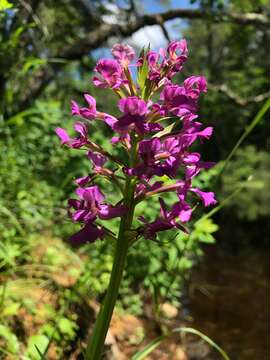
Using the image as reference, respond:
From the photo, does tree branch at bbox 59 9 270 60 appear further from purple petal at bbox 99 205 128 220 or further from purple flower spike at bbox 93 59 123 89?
purple petal at bbox 99 205 128 220

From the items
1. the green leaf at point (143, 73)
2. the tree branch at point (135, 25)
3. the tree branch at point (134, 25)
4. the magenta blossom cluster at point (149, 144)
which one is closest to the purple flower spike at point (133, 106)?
the magenta blossom cluster at point (149, 144)

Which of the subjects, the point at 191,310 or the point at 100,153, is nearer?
the point at 100,153

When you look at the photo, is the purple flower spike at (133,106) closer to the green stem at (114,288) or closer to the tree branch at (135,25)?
the green stem at (114,288)

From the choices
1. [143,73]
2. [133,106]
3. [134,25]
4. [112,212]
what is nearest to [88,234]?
[112,212]

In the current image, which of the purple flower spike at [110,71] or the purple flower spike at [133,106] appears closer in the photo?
the purple flower spike at [133,106]

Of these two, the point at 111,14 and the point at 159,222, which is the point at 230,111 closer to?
the point at 111,14

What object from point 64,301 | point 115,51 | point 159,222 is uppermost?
point 115,51

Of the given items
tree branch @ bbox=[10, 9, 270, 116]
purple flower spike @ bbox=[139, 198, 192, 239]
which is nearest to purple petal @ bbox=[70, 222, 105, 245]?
purple flower spike @ bbox=[139, 198, 192, 239]

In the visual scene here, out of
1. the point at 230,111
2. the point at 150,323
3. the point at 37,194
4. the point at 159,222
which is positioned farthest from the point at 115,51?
the point at 230,111
